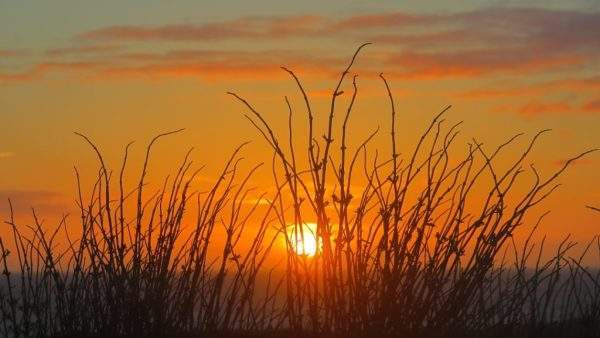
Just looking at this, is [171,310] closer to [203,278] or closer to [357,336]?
[203,278]

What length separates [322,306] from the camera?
5.12 metres

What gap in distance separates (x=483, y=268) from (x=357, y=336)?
78 centimetres

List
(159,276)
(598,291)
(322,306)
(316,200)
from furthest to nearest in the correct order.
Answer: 1. (598,291)
2. (159,276)
3. (322,306)
4. (316,200)

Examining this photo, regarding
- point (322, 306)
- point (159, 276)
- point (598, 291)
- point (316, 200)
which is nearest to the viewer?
point (316, 200)

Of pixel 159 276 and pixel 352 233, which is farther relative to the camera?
pixel 159 276

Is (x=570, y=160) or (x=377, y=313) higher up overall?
(x=570, y=160)

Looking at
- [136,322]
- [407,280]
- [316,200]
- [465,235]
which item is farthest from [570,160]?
[136,322]

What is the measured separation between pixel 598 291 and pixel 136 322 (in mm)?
3179

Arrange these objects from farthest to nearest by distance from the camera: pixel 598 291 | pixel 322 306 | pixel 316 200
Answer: pixel 598 291
pixel 322 306
pixel 316 200

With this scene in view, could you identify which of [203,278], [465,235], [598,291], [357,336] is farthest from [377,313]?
[598,291]

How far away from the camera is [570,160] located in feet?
17.0

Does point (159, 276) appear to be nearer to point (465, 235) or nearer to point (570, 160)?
point (465, 235)

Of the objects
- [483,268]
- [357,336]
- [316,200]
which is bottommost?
[357,336]

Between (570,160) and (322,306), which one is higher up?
(570,160)
